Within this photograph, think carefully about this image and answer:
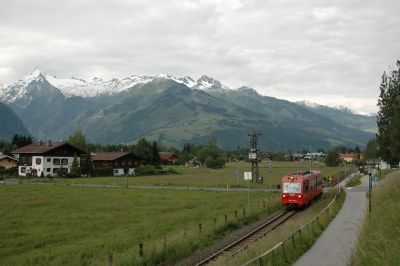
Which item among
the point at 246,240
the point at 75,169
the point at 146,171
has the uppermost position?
the point at 75,169

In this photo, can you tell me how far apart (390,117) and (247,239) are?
157 ft

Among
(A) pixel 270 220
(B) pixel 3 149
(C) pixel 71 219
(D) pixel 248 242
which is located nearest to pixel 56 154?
(B) pixel 3 149

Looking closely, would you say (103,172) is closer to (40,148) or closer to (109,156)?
(109,156)

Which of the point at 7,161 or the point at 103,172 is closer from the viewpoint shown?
the point at 103,172

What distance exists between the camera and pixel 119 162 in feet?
419

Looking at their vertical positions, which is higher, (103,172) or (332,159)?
(332,159)

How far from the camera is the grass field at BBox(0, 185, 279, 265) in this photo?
2589cm

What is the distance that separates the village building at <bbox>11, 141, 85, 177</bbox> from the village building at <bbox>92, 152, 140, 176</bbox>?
37.7ft

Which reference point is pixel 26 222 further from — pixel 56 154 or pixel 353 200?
pixel 56 154

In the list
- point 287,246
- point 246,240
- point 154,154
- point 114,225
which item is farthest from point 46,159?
point 287,246

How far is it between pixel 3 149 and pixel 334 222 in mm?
152342

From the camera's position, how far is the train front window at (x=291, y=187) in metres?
44.3

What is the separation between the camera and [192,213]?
1649 inches

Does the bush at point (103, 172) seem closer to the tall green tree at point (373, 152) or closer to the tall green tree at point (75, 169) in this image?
the tall green tree at point (75, 169)
